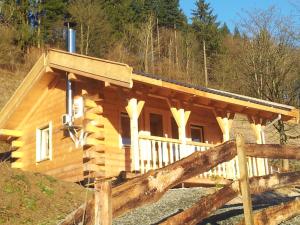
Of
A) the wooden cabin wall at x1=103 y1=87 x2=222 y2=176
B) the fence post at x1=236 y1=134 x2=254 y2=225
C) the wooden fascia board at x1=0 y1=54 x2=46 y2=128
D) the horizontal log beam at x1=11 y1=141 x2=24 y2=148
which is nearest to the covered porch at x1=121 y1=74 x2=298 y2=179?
the wooden cabin wall at x1=103 y1=87 x2=222 y2=176

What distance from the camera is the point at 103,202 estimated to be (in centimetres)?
459

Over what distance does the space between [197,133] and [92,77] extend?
585 centimetres

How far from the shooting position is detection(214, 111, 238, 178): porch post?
15555 mm

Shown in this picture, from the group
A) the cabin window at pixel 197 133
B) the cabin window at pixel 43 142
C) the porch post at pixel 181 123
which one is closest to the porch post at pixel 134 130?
the porch post at pixel 181 123

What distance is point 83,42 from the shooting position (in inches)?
1676

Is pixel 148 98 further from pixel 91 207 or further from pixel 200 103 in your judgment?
pixel 91 207

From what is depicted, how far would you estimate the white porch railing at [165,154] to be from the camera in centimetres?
1410

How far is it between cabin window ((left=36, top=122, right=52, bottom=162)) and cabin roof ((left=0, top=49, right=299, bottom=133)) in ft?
4.06

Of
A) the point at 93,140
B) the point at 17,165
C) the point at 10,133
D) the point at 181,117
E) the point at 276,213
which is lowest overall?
the point at 276,213

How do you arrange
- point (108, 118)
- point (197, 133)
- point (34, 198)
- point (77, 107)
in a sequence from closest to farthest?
point (34, 198) < point (108, 118) < point (77, 107) < point (197, 133)

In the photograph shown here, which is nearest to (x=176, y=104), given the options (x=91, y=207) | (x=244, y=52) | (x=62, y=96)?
(x=62, y=96)

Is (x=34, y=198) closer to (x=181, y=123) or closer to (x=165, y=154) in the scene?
(x=165, y=154)

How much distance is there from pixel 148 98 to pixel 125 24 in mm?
32902

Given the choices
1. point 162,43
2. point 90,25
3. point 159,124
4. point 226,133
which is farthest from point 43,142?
point 162,43
